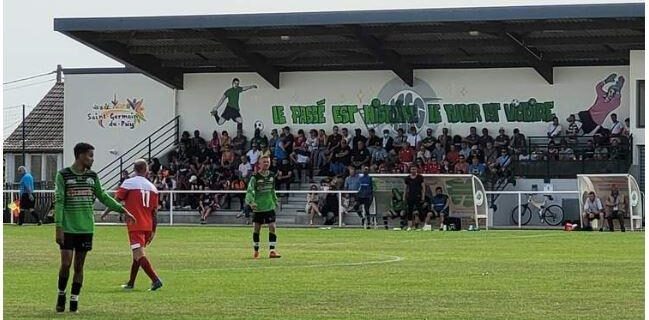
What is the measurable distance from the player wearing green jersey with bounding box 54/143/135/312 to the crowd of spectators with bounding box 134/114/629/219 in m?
29.8

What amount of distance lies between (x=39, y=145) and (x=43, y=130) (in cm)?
226

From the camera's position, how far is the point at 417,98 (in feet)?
165

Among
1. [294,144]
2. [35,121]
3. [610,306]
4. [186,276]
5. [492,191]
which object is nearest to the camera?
[610,306]

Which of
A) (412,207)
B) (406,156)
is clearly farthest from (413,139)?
(412,207)

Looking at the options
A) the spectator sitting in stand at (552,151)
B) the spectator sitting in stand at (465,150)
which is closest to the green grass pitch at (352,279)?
the spectator sitting in stand at (552,151)

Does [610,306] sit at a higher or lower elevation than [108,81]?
lower

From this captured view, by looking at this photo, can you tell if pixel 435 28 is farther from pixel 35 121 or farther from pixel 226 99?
pixel 35 121

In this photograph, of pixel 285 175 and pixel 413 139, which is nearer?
pixel 285 175

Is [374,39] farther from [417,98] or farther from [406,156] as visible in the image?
[406,156]

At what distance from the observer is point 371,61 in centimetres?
4994

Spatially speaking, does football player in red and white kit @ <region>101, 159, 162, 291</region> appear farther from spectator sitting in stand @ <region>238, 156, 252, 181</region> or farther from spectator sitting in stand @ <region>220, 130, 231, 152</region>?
spectator sitting in stand @ <region>220, 130, 231, 152</region>

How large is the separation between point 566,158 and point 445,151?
3.81 meters

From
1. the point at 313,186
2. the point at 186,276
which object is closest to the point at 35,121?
the point at 313,186

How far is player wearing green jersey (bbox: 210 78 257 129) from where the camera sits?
171 ft
